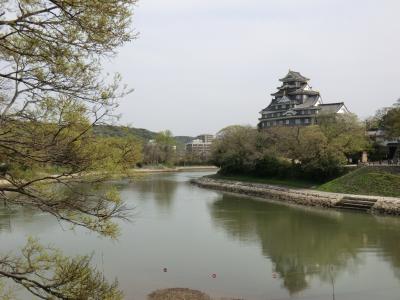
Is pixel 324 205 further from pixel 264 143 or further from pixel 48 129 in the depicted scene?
pixel 48 129

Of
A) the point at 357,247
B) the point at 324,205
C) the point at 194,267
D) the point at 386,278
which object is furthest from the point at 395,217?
the point at 194,267

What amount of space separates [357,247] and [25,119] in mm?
16016

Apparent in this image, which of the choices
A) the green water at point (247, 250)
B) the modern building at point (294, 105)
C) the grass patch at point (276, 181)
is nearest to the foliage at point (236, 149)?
Answer: the grass patch at point (276, 181)

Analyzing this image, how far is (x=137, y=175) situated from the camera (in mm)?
5133

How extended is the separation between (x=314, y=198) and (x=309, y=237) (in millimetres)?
10731

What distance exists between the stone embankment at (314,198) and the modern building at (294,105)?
13273 mm

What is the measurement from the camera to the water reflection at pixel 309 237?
14109 mm

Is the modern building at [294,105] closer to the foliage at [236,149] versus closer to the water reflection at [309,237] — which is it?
the foliage at [236,149]

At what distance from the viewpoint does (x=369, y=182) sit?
95.8 ft

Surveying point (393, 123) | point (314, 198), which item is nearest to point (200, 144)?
point (393, 123)

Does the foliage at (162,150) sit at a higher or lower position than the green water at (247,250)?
higher

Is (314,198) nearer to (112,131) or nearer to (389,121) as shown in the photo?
(389,121)

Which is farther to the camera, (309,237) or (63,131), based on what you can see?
(309,237)

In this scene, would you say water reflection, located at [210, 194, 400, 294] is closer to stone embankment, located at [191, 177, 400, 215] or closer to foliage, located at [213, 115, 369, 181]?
stone embankment, located at [191, 177, 400, 215]
